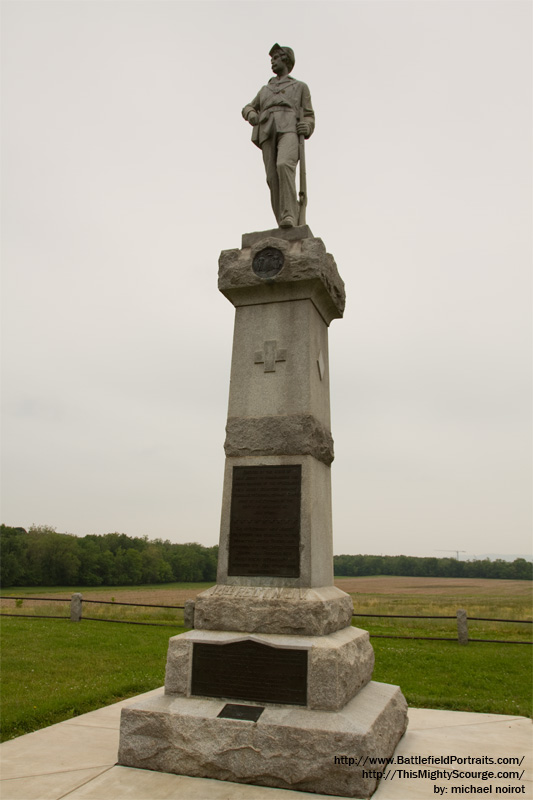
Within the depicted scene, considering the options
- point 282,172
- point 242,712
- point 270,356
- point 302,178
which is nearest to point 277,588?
point 242,712

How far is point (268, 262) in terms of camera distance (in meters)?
5.75

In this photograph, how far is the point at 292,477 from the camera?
17.0ft

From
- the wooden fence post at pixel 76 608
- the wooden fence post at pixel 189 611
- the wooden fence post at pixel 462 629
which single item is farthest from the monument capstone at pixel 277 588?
the wooden fence post at pixel 76 608

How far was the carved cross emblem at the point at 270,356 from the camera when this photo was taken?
5547 mm

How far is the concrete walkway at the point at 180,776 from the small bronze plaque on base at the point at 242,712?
42 centimetres

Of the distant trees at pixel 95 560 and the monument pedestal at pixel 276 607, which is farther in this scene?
the distant trees at pixel 95 560

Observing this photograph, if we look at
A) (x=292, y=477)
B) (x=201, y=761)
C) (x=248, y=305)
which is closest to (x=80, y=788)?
(x=201, y=761)

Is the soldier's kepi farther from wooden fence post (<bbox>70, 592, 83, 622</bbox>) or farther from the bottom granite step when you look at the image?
wooden fence post (<bbox>70, 592, 83, 622</bbox>)

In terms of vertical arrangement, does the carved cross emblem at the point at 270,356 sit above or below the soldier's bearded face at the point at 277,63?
below

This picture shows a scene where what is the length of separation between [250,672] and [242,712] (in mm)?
295

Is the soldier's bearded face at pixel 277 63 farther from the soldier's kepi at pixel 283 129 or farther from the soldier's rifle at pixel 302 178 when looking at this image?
the soldier's rifle at pixel 302 178

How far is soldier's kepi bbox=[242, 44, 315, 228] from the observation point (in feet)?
20.4

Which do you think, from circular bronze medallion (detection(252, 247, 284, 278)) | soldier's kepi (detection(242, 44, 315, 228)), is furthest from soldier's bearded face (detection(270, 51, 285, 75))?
circular bronze medallion (detection(252, 247, 284, 278))

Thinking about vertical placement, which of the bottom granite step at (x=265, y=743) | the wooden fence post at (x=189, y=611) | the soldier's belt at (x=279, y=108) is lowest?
the bottom granite step at (x=265, y=743)
